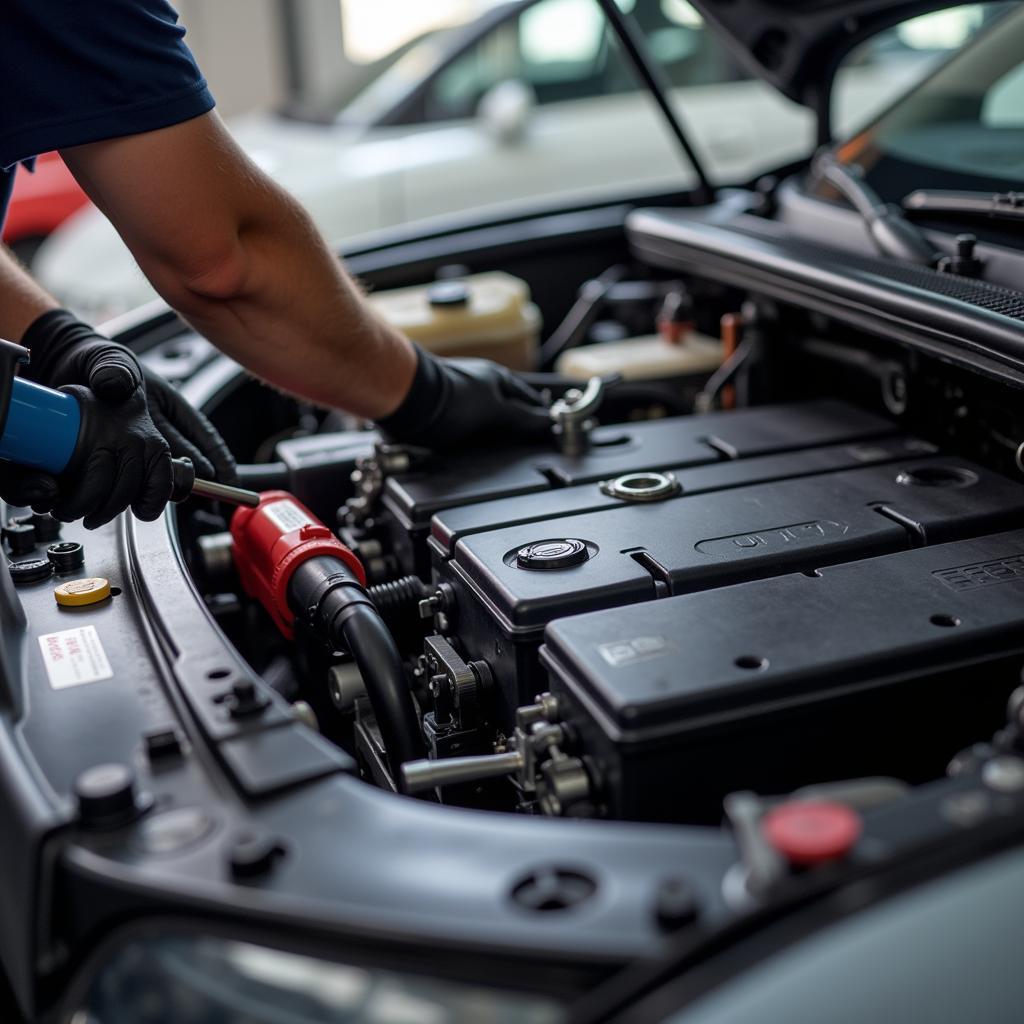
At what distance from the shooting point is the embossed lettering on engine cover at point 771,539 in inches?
48.7

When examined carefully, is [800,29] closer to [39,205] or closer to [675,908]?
[675,908]

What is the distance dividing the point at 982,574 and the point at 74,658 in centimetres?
83

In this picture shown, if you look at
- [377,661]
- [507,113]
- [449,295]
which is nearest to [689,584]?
[377,661]

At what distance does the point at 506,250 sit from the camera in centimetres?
241

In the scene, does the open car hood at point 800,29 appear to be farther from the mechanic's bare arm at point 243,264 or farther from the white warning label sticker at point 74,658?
the white warning label sticker at point 74,658

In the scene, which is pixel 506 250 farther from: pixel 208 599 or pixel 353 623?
pixel 353 623

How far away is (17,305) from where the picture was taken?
149cm

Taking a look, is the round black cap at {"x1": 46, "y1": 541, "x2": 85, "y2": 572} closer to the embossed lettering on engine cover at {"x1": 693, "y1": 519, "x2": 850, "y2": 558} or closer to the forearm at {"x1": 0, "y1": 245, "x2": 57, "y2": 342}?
the forearm at {"x1": 0, "y1": 245, "x2": 57, "y2": 342}

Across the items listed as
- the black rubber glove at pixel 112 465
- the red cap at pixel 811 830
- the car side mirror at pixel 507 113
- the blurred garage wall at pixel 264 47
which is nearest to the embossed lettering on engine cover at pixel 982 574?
the red cap at pixel 811 830

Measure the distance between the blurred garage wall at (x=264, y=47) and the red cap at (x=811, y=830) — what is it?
27.4ft

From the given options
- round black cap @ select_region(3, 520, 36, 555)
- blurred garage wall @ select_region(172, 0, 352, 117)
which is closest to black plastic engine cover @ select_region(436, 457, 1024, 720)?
round black cap @ select_region(3, 520, 36, 555)

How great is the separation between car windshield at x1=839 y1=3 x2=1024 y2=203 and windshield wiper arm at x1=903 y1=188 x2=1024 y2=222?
0.11 ft

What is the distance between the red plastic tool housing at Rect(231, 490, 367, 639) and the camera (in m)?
1.33

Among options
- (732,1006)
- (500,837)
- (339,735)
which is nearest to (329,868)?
(500,837)
